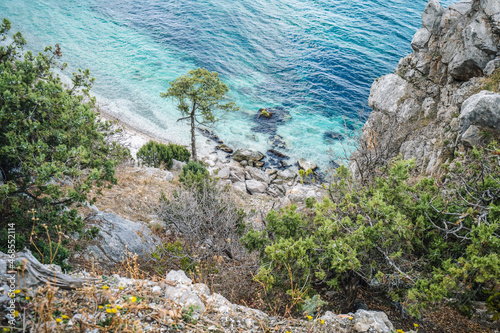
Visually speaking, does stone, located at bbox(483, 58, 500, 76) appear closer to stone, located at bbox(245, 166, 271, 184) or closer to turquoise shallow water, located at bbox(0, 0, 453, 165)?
turquoise shallow water, located at bbox(0, 0, 453, 165)

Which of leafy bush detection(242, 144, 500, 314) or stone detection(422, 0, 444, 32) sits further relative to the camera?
stone detection(422, 0, 444, 32)

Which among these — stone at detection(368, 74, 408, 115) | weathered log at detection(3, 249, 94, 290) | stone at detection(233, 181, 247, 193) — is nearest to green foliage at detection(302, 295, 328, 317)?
weathered log at detection(3, 249, 94, 290)

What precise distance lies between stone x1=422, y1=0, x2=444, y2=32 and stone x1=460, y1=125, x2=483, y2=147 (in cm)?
871

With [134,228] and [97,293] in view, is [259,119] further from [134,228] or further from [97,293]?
[97,293]

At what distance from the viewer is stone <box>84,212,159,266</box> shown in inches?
332

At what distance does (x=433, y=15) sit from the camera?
1543 centimetres

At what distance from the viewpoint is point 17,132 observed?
6.50 metres

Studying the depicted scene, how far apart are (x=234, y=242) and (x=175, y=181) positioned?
28.7ft

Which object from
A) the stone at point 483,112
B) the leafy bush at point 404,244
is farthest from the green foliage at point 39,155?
the stone at point 483,112

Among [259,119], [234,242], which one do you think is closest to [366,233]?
[234,242]

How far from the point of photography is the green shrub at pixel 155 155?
19.6 m

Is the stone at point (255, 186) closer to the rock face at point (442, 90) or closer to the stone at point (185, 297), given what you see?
the rock face at point (442, 90)

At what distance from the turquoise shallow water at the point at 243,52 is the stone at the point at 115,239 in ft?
52.4

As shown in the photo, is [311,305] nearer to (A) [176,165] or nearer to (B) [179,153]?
(A) [176,165]
